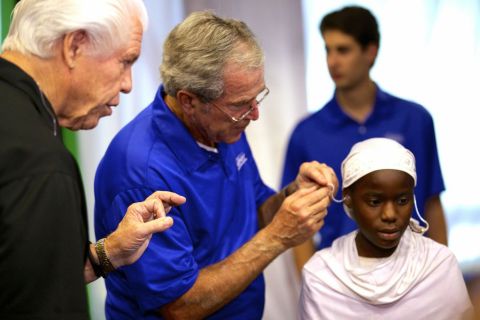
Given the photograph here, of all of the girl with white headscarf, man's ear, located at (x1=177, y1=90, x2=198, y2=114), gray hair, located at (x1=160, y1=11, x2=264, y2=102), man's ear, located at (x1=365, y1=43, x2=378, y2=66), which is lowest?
the girl with white headscarf

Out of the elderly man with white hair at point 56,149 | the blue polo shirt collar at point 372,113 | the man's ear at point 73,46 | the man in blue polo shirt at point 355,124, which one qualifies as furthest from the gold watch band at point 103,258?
the blue polo shirt collar at point 372,113

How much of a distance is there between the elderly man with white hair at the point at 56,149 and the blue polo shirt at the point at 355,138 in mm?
1188

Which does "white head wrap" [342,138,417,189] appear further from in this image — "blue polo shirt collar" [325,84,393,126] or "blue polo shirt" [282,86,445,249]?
"blue polo shirt collar" [325,84,393,126]

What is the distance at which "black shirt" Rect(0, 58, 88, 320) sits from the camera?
1434 mm

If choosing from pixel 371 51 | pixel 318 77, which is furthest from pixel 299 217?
pixel 318 77

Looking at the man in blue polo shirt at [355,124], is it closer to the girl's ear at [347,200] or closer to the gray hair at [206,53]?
the girl's ear at [347,200]

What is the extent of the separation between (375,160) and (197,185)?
0.53 meters

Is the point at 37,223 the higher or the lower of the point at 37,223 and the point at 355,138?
the higher

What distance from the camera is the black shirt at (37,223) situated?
1.43 m

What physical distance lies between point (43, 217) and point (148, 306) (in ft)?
2.74

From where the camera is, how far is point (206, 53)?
2.20 m

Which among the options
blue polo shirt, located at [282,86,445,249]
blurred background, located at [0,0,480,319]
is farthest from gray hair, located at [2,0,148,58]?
blurred background, located at [0,0,480,319]

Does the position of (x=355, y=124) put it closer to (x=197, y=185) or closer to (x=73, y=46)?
(x=197, y=185)

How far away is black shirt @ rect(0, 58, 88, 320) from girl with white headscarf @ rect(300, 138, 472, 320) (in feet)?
3.24
